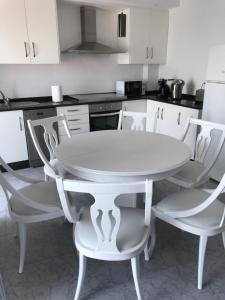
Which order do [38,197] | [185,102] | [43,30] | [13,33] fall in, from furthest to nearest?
[185,102], [43,30], [13,33], [38,197]

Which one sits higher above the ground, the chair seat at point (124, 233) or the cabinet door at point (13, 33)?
the cabinet door at point (13, 33)

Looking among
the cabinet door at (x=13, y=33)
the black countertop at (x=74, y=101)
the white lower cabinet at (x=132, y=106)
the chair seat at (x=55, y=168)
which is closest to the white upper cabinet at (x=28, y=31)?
the cabinet door at (x=13, y=33)

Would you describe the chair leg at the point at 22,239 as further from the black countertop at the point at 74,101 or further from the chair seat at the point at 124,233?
the black countertop at the point at 74,101

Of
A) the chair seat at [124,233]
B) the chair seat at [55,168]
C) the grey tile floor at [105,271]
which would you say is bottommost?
the grey tile floor at [105,271]

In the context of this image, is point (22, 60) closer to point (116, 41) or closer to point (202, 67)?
point (116, 41)

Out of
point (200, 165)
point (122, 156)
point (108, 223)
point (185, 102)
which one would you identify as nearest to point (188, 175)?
point (200, 165)

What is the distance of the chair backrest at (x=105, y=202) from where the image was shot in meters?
1.13

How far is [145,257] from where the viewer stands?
1882 millimetres

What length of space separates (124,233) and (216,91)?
6.80ft

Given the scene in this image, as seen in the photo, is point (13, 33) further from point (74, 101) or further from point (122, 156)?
point (122, 156)

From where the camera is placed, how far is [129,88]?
13.7 ft

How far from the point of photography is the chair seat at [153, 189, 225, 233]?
1.55 metres

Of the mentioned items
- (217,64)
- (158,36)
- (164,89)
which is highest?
(158,36)

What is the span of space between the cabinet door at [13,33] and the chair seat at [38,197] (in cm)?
201
